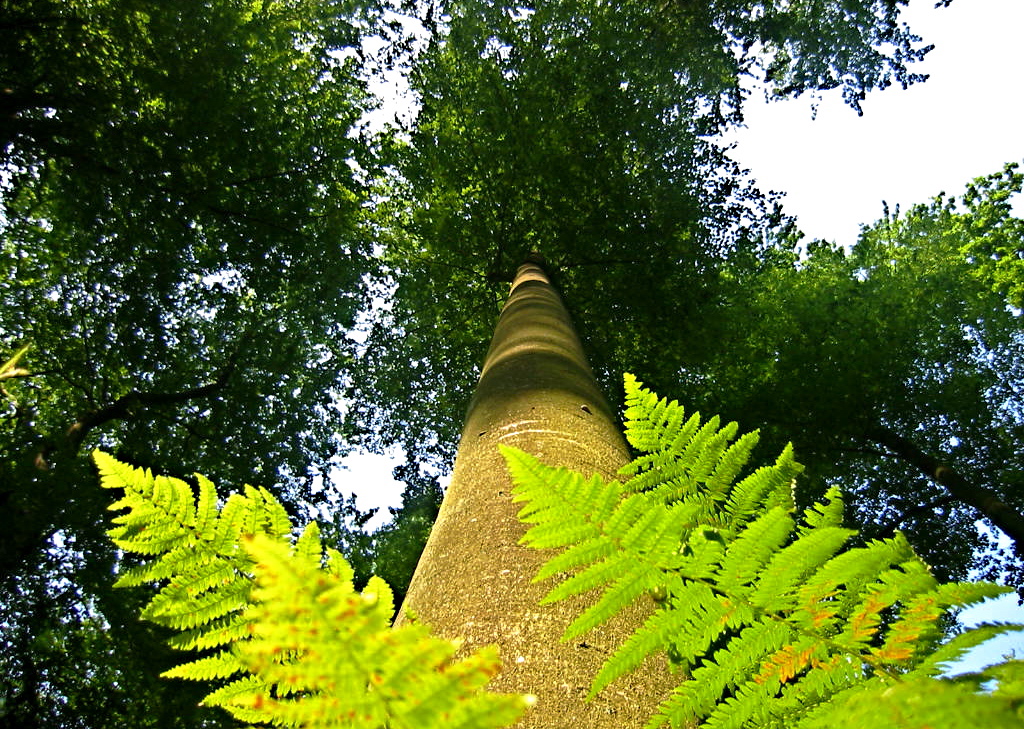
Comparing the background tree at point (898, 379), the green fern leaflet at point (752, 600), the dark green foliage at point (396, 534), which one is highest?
the background tree at point (898, 379)

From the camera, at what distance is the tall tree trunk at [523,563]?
1206 millimetres

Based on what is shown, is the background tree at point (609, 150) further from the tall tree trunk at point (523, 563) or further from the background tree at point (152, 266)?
the tall tree trunk at point (523, 563)

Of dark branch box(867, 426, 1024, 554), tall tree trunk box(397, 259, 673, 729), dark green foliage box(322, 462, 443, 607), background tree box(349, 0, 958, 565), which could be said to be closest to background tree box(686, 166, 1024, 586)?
dark branch box(867, 426, 1024, 554)

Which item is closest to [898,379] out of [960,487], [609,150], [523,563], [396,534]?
[960,487]

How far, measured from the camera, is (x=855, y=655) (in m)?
0.75

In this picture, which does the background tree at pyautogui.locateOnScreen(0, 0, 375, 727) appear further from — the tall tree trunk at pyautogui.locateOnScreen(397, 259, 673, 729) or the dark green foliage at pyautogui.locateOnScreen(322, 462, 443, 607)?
the tall tree trunk at pyautogui.locateOnScreen(397, 259, 673, 729)

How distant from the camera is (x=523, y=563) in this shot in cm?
154

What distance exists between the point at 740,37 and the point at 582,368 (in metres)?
7.66

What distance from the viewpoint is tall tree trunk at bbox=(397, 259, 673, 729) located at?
3.96 feet

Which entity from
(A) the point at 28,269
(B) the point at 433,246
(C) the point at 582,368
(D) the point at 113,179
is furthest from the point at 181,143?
(C) the point at 582,368

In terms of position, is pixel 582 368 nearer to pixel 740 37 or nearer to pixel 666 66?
pixel 666 66

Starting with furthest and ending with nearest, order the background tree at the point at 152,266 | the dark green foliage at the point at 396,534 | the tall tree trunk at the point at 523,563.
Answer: the dark green foliage at the point at 396,534 < the background tree at the point at 152,266 < the tall tree trunk at the point at 523,563

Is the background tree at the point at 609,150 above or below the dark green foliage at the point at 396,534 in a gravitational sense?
above

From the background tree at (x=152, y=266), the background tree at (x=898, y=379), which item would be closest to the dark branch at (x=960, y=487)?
the background tree at (x=898, y=379)
